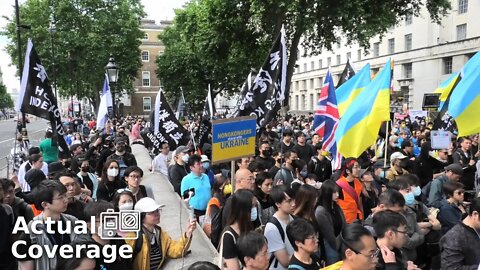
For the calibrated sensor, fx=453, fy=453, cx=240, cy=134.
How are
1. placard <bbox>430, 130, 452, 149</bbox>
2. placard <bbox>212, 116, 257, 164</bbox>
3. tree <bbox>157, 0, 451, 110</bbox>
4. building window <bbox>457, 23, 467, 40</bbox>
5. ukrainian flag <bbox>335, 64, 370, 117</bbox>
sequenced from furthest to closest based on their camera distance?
building window <bbox>457, 23, 467, 40</bbox> < tree <bbox>157, 0, 451, 110</bbox> < placard <bbox>430, 130, 452, 149</bbox> < ukrainian flag <bbox>335, 64, 370, 117</bbox> < placard <bbox>212, 116, 257, 164</bbox>

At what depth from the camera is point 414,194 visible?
5258mm

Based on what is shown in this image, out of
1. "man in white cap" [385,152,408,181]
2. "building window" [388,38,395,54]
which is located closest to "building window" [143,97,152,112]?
"building window" [388,38,395,54]

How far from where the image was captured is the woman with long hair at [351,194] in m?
5.30

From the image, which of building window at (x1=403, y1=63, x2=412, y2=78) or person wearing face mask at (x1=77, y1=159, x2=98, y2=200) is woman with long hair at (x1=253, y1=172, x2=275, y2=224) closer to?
person wearing face mask at (x1=77, y1=159, x2=98, y2=200)

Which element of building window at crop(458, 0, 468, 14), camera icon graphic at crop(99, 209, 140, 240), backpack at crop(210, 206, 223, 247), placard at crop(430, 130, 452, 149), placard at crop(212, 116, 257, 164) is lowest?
backpack at crop(210, 206, 223, 247)

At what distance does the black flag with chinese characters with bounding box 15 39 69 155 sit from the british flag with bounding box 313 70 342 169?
425cm

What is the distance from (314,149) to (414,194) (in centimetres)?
496

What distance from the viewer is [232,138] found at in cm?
498

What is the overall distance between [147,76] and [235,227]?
73.0 m

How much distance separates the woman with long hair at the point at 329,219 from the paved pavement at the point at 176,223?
3.44 ft

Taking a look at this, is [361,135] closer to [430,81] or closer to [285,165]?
[285,165]

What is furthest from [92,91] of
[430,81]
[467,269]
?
[467,269]

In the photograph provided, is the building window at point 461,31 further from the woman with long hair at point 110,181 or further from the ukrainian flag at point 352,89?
the woman with long hair at point 110,181

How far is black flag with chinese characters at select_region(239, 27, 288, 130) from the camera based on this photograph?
6938mm
